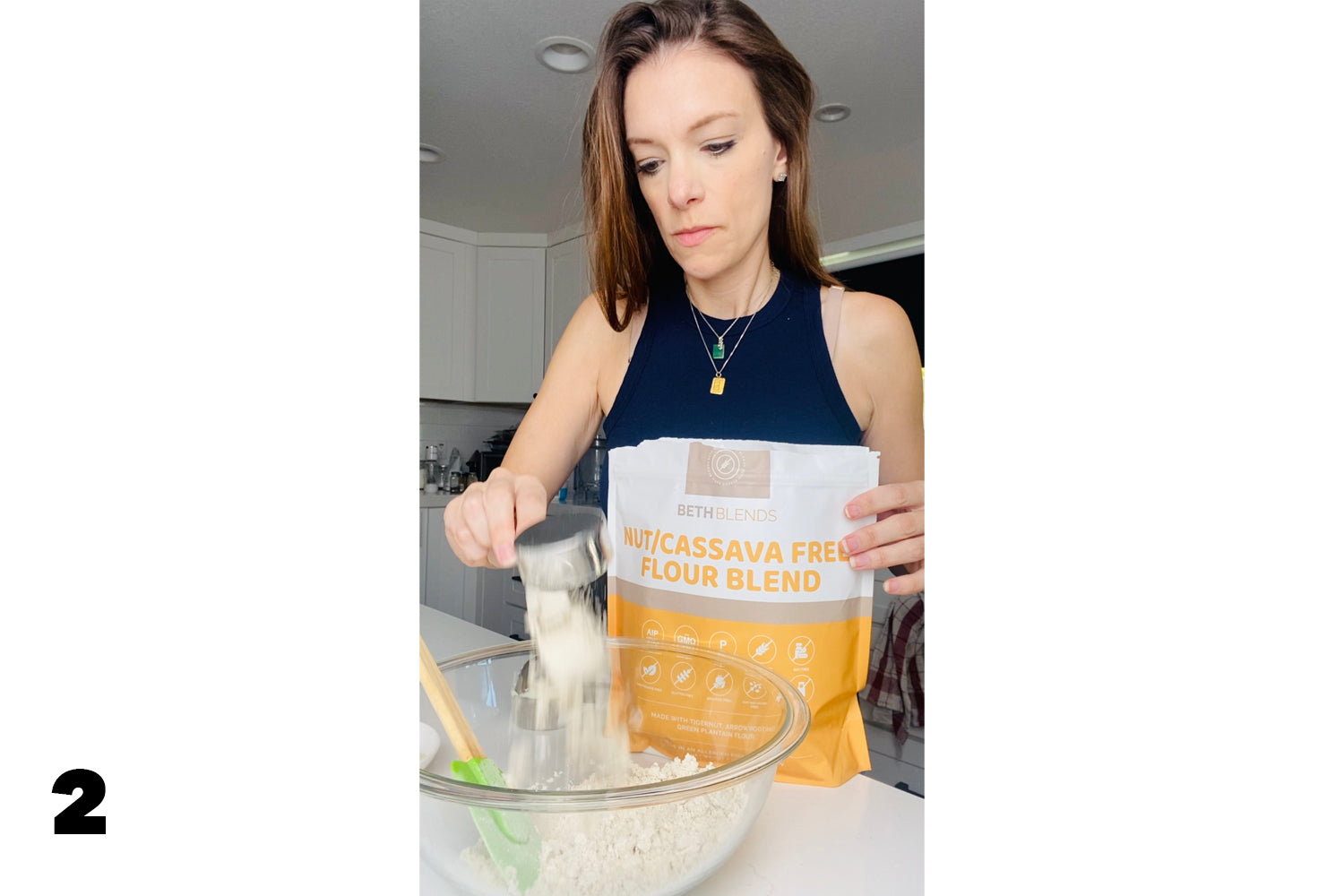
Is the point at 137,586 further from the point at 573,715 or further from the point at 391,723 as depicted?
the point at 573,715

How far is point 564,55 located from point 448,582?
2.28 feet

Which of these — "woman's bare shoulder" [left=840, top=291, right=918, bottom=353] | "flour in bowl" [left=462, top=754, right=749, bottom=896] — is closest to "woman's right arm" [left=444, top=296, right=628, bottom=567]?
"woman's bare shoulder" [left=840, top=291, right=918, bottom=353]

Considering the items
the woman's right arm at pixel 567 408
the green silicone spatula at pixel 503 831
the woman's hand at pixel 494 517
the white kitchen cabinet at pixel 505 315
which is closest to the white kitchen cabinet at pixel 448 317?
Answer: the white kitchen cabinet at pixel 505 315

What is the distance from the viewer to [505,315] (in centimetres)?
84

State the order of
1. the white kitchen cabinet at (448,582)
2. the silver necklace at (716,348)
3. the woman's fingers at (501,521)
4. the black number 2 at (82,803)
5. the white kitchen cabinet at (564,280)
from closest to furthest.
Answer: the black number 2 at (82,803) < the woman's fingers at (501,521) < the silver necklace at (716,348) < the white kitchen cabinet at (564,280) < the white kitchen cabinet at (448,582)

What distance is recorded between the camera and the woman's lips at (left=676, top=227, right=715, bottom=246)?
599 millimetres

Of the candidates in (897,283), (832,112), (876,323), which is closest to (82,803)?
(876,323)

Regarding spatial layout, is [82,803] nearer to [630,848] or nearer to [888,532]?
[630,848]

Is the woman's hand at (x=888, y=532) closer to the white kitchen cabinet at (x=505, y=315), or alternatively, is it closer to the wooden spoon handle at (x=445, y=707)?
the wooden spoon handle at (x=445, y=707)

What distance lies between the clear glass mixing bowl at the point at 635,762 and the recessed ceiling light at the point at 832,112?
26.5 inches

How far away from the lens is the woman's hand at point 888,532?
1.82ft
